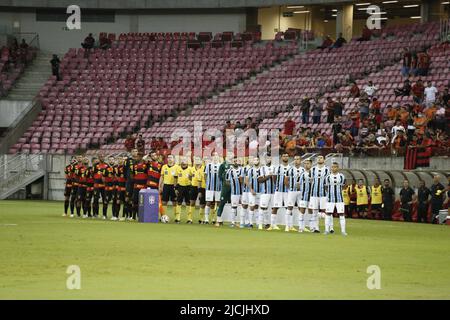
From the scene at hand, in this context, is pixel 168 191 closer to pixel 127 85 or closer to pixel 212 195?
pixel 212 195

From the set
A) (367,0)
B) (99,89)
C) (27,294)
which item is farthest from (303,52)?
(27,294)

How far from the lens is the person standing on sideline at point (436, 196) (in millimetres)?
36844

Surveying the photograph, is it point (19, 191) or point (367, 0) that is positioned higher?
point (367, 0)

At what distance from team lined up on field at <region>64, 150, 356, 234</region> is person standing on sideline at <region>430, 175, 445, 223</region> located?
622cm

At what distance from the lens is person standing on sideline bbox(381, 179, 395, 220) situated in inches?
1527

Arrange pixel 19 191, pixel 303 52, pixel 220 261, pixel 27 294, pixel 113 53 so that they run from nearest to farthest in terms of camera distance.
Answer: pixel 27 294
pixel 220 261
pixel 19 191
pixel 303 52
pixel 113 53

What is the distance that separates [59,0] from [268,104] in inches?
727

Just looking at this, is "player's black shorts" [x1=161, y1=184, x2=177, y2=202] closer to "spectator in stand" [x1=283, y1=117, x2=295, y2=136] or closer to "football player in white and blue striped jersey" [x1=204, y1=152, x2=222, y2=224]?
"football player in white and blue striped jersey" [x1=204, y1=152, x2=222, y2=224]

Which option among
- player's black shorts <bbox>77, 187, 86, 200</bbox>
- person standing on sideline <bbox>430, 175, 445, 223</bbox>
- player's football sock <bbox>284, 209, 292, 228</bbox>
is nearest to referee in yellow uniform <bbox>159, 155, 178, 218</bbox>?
player's black shorts <bbox>77, 187, 86, 200</bbox>

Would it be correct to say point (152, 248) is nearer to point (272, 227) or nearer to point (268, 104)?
point (272, 227)

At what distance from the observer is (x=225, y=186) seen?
32438mm

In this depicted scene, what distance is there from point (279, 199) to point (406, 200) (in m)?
9.09

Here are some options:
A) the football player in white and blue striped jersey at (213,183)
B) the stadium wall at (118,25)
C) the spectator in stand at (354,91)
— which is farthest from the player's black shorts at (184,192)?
the stadium wall at (118,25)

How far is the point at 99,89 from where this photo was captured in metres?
58.6
